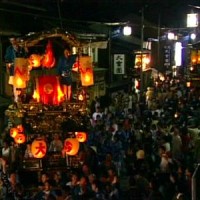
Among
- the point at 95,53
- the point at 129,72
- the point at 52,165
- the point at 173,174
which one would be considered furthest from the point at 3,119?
the point at 129,72

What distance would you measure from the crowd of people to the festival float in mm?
361

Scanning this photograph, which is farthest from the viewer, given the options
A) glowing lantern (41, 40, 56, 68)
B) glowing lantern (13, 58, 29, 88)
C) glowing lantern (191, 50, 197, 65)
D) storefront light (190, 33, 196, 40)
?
storefront light (190, 33, 196, 40)

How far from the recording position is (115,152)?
1652 cm

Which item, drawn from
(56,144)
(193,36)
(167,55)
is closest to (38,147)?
(56,144)

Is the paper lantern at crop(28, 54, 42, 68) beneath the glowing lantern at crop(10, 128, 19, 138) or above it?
above

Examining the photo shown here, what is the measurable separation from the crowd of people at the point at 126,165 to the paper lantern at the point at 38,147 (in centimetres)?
70

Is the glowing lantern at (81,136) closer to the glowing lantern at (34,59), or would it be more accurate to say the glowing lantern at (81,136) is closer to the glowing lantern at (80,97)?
A: the glowing lantern at (80,97)

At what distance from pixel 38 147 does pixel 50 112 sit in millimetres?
1435

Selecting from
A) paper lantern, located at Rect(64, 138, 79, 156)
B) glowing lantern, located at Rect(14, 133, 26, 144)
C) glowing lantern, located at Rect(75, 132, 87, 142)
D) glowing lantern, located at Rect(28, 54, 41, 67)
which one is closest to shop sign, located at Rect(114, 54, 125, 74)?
glowing lantern, located at Rect(28, 54, 41, 67)

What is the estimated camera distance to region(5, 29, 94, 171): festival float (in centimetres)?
1589

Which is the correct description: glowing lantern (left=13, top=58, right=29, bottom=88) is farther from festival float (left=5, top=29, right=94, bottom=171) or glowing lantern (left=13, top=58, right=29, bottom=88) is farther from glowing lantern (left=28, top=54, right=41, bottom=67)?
glowing lantern (left=28, top=54, right=41, bottom=67)

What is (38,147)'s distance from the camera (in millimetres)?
15414

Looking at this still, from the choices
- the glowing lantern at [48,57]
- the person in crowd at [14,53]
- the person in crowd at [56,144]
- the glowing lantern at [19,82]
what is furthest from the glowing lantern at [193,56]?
the glowing lantern at [19,82]

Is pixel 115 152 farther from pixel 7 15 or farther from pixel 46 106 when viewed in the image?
pixel 7 15
